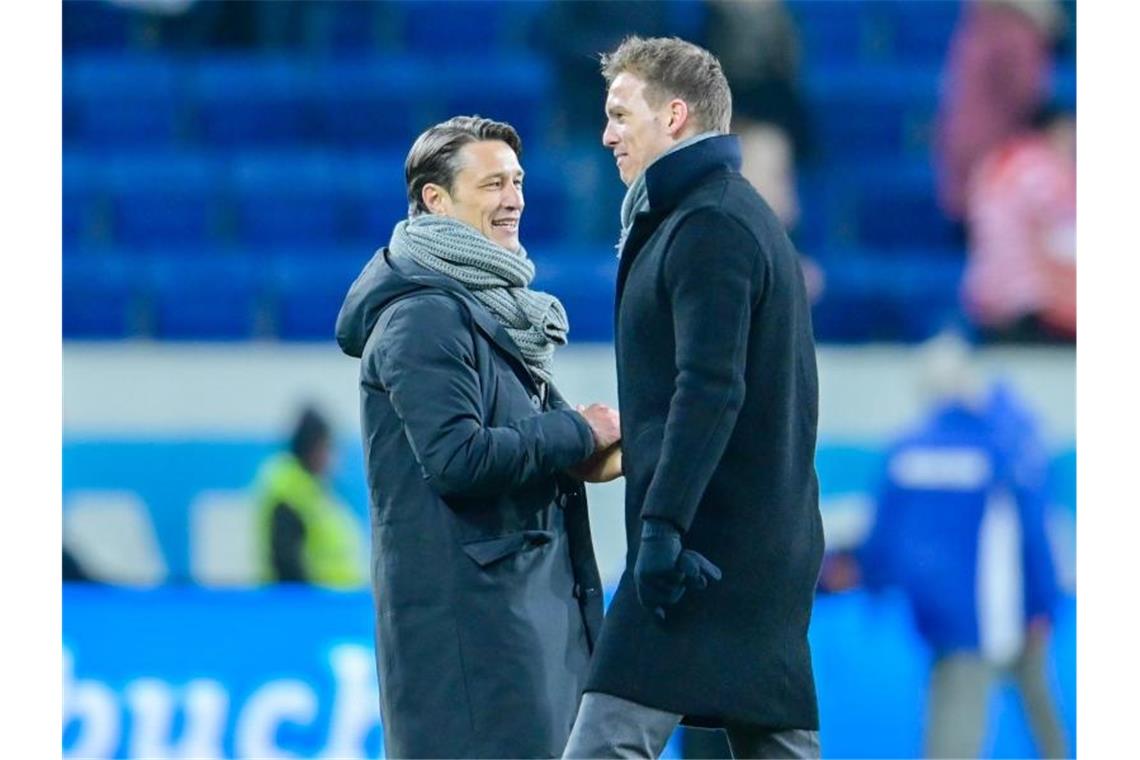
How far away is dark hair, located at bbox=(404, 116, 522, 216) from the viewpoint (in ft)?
9.66

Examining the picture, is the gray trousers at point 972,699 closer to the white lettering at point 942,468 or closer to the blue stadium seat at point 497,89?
the white lettering at point 942,468

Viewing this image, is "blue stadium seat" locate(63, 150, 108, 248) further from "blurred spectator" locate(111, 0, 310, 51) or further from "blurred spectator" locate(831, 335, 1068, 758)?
"blurred spectator" locate(831, 335, 1068, 758)

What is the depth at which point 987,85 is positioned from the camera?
245 inches

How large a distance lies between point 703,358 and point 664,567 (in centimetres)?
27

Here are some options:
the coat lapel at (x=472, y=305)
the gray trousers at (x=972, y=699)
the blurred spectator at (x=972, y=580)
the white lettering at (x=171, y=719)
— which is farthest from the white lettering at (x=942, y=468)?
the coat lapel at (x=472, y=305)

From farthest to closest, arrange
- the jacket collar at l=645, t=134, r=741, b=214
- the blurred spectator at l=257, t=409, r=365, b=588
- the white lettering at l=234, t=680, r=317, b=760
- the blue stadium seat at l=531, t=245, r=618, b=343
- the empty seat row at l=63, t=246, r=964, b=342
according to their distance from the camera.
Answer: the empty seat row at l=63, t=246, r=964, b=342, the blue stadium seat at l=531, t=245, r=618, b=343, the blurred spectator at l=257, t=409, r=365, b=588, the white lettering at l=234, t=680, r=317, b=760, the jacket collar at l=645, t=134, r=741, b=214

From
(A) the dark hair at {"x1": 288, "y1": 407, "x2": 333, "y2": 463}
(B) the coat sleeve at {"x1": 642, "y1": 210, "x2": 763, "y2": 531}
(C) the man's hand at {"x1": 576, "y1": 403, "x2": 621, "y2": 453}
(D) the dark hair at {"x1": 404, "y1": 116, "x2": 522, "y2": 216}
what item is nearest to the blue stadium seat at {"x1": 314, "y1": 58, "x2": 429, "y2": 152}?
(A) the dark hair at {"x1": 288, "y1": 407, "x2": 333, "y2": 463}

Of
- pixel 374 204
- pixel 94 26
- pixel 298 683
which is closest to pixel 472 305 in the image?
pixel 298 683

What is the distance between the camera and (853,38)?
665 centimetres

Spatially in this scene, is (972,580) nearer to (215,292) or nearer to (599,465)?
(215,292)

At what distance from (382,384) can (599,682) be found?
0.56m

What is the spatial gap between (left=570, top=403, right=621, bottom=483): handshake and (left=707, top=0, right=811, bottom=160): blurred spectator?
128 inches

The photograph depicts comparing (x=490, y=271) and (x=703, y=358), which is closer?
(x=703, y=358)
